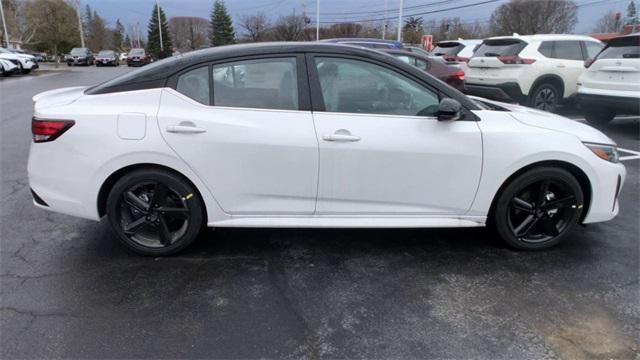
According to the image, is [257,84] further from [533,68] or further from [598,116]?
[598,116]

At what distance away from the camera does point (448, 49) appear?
48.7ft

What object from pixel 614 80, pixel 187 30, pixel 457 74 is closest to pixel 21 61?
pixel 457 74

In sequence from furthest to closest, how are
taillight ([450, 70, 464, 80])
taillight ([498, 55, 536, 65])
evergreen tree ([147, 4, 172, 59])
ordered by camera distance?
evergreen tree ([147, 4, 172, 59]) < taillight ([498, 55, 536, 65]) < taillight ([450, 70, 464, 80])

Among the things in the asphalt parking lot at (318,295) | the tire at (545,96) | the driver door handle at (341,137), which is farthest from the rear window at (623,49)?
the driver door handle at (341,137)

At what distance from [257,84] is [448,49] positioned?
12.8 meters

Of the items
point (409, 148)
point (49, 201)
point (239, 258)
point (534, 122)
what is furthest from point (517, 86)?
point (49, 201)

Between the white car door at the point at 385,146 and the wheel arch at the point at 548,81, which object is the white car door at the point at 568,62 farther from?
the white car door at the point at 385,146

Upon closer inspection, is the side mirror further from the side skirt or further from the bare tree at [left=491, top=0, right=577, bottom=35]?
the bare tree at [left=491, top=0, right=577, bottom=35]

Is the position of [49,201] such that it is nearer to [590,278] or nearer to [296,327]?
[296,327]

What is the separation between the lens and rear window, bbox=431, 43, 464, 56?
47.3ft

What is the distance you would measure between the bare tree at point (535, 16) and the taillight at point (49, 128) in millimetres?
49980

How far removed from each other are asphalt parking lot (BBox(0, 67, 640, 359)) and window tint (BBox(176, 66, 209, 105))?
3.99ft

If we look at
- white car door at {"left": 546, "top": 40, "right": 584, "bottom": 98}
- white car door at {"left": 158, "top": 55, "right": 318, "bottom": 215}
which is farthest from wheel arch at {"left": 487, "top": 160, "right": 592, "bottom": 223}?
white car door at {"left": 546, "top": 40, "right": 584, "bottom": 98}

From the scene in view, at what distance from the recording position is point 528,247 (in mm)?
3705
